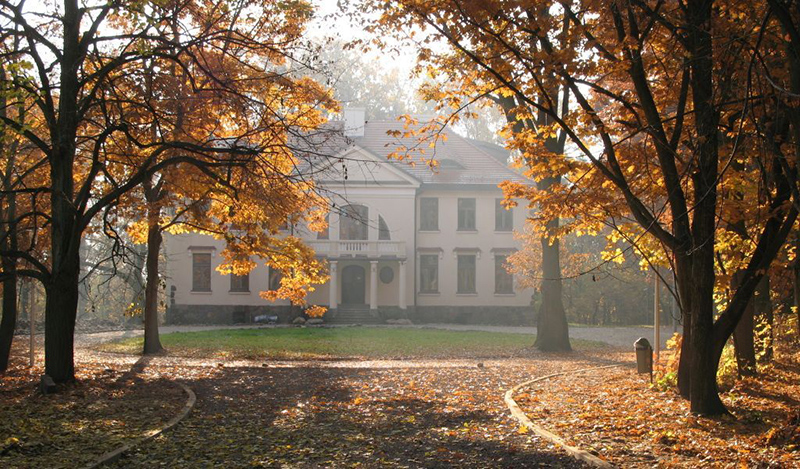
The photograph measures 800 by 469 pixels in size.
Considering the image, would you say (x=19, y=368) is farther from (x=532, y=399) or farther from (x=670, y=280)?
(x=670, y=280)

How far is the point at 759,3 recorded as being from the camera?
9406 mm

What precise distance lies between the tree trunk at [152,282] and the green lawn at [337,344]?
761 millimetres

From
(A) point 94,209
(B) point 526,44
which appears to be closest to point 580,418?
(B) point 526,44

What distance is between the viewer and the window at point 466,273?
4281 cm

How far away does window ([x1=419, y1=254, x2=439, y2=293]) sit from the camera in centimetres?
4281

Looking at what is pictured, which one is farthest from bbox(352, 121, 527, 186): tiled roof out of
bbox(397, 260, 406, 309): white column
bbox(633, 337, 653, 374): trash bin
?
bbox(633, 337, 653, 374): trash bin

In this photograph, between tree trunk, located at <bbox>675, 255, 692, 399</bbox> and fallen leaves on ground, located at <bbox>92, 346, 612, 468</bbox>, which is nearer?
fallen leaves on ground, located at <bbox>92, 346, 612, 468</bbox>

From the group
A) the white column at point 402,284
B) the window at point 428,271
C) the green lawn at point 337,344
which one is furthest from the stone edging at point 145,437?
the window at point 428,271

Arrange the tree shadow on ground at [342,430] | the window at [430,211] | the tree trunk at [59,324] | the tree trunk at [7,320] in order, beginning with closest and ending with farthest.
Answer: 1. the tree shadow on ground at [342,430]
2. the tree trunk at [59,324]
3. the tree trunk at [7,320]
4. the window at [430,211]

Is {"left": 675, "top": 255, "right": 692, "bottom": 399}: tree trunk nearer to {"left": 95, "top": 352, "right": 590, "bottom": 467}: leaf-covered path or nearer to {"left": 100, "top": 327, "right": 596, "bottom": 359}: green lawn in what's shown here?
{"left": 95, "top": 352, "right": 590, "bottom": 467}: leaf-covered path

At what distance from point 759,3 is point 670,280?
115 ft

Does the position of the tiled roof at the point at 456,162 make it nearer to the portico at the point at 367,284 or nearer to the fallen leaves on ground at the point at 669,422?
the portico at the point at 367,284

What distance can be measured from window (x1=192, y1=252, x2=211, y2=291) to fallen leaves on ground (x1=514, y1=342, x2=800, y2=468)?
104 feet

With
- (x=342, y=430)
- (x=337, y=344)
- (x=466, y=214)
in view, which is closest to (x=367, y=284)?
(x=466, y=214)
